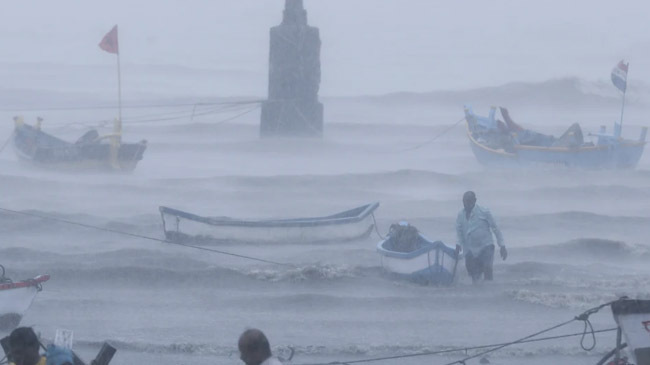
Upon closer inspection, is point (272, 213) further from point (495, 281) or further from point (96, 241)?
point (495, 281)

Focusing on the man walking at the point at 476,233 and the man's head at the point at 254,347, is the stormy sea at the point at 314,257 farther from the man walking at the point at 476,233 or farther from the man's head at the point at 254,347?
the man's head at the point at 254,347

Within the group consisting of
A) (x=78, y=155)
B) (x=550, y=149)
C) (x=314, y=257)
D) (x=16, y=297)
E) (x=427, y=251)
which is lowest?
(x=314, y=257)

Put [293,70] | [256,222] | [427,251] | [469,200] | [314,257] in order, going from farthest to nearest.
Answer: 1. [293,70]
2. [256,222]
3. [314,257]
4. [427,251]
5. [469,200]

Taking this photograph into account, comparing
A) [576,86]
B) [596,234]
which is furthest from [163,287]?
[576,86]

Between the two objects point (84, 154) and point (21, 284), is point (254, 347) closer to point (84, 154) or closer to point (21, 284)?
point (21, 284)

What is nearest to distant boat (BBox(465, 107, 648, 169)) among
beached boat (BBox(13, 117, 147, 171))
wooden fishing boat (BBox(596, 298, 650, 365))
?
beached boat (BBox(13, 117, 147, 171))

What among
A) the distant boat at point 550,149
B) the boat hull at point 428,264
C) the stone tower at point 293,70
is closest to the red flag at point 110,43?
the stone tower at point 293,70

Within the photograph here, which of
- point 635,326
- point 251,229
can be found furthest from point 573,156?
point 635,326

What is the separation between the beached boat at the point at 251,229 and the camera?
505 inches

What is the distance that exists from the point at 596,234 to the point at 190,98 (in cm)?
2760

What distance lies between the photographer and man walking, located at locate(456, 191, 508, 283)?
10.3 m

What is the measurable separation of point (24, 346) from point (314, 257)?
8237 millimetres

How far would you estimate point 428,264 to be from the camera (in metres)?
10.6

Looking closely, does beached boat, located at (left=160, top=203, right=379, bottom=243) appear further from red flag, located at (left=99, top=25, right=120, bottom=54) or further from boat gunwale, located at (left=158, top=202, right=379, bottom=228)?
red flag, located at (left=99, top=25, right=120, bottom=54)
